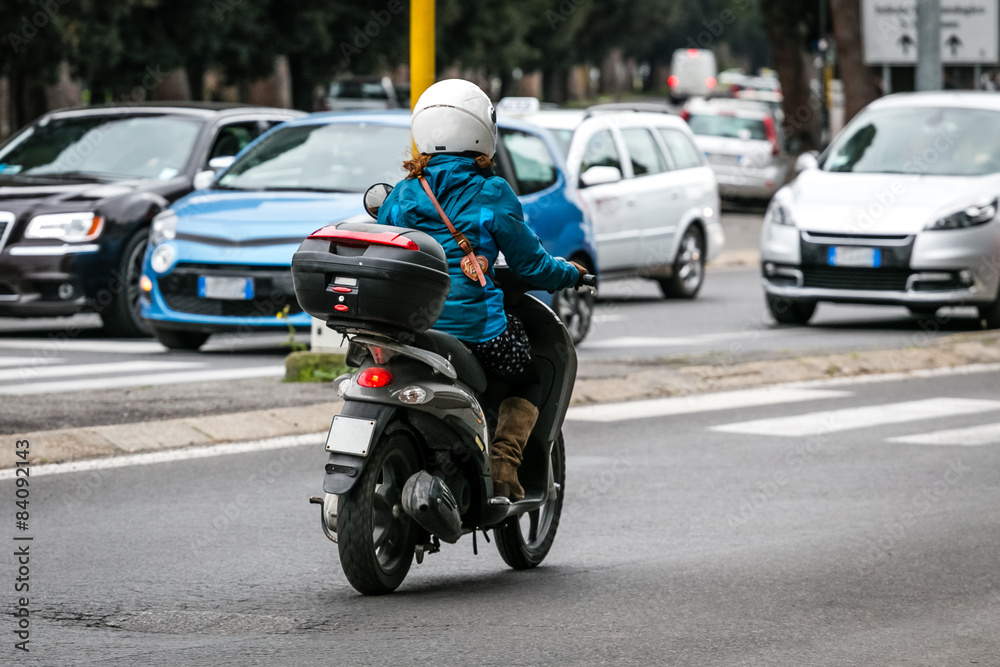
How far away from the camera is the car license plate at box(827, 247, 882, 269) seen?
1520cm

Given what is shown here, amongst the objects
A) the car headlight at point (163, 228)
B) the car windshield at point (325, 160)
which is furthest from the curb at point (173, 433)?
the car windshield at point (325, 160)

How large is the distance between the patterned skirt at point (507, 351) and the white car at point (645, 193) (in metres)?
10.1

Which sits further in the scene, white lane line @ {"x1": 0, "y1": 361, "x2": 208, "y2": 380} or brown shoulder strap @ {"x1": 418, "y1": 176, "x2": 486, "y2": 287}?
white lane line @ {"x1": 0, "y1": 361, "x2": 208, "y2": 380}

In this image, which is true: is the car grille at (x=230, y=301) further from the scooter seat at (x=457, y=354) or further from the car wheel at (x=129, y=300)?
the scooter seat at (x=457, y=354)

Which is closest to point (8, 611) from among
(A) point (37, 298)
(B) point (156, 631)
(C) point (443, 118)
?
(B) point (156, 631)

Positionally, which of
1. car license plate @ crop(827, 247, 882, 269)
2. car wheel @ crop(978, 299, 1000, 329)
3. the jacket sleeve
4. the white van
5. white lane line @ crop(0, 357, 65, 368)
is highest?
the white van

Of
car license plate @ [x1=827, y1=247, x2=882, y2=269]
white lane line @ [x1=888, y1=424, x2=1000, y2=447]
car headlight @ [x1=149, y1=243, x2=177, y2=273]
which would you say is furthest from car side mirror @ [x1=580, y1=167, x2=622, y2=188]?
white lane line @ [x1=888, y1=424, x2=1000, y2=447]

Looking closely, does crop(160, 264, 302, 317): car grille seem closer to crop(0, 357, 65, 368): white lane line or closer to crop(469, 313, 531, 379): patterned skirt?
crop(0, 357, 65, 368): white lane line

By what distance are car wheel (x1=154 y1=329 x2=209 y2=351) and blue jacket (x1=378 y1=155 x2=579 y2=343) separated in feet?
23.7

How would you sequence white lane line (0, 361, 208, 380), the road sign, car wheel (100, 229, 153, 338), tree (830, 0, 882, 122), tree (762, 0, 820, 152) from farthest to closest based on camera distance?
tree (762, 0, 820, 152) → tree (830, 0, 882, 122) → the road sign → car wheel (100, 229, 153, 338) → white lane line (0, 361, 208, 380)

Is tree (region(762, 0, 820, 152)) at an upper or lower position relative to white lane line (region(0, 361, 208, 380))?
Answer: upper

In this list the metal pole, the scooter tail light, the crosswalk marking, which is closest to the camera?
the scooter tail light

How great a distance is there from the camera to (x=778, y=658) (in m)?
5.30

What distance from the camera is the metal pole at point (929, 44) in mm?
18078
